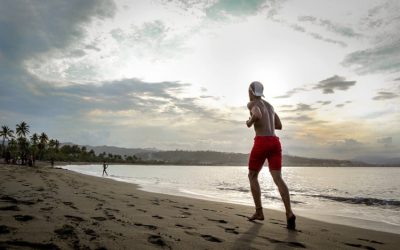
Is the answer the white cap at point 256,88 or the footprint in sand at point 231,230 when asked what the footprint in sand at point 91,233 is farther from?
the white cap at point 256,88

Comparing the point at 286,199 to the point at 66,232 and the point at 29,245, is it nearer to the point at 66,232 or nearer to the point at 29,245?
the point at 66,232

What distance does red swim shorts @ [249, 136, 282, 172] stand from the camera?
5.75 m

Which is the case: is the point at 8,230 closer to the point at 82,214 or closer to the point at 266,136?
the point at 82,214

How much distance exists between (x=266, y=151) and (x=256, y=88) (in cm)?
130

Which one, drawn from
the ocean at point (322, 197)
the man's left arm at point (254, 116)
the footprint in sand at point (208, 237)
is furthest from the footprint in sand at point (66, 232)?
the ocean at point (322, 197)

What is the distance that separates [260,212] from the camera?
606 centimetres

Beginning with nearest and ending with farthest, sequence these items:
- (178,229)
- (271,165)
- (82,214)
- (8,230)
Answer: (8,230), (178,229), (82,214), (271,165)

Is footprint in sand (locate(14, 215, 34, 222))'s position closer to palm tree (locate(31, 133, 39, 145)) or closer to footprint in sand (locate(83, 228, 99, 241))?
footprint in sand (locate(83, 228, 99, 241))

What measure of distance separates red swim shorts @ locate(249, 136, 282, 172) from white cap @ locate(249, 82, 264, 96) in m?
0.91

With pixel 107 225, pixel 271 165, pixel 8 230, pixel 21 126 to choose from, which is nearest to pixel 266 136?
pixel 271 165

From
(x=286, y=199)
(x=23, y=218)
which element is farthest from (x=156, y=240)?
(x=286, y=199)

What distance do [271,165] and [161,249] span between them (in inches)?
118

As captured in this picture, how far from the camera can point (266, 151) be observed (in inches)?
228

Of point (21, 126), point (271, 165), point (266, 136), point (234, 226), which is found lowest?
point (234, 226)
